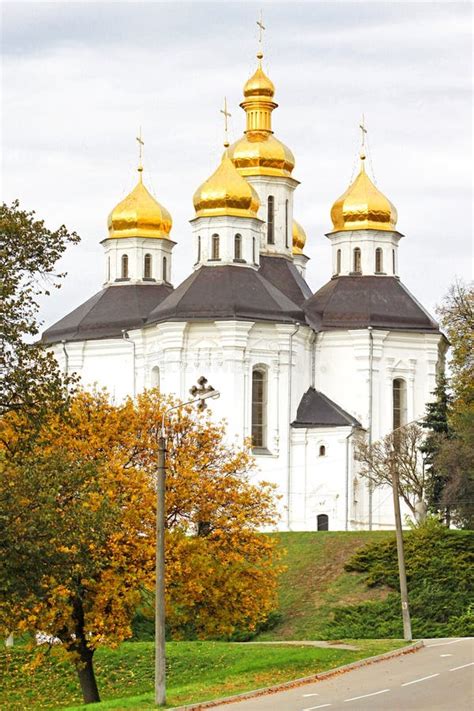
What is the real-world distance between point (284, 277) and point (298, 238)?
680 centimetres

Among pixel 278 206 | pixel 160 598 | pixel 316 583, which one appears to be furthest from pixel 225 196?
pixel 160 598

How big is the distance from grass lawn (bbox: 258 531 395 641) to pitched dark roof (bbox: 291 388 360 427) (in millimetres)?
8429

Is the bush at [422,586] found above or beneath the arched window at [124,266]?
beneath

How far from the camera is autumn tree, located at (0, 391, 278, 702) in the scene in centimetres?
2612

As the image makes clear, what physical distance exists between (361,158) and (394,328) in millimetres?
8027

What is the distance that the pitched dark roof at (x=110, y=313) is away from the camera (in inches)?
2621

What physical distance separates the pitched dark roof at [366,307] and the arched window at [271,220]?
12.0 ft

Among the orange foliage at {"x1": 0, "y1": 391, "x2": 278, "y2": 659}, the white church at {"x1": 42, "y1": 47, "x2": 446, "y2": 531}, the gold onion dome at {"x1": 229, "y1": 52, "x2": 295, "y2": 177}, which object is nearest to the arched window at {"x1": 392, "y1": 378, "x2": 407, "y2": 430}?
the white church at {"x1": 42, "y1": 47, "x2": 446, "y2": 531}

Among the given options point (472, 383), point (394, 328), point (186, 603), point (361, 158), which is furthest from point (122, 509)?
point (361, 158)

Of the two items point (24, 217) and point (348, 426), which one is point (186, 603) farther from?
point (348, 426)

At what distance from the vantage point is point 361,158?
6894cm

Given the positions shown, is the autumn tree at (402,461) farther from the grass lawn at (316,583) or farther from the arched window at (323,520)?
the grass lawn at (316,583)

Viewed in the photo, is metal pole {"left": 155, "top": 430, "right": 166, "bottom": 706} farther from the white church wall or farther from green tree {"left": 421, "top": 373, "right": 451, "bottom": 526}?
the white church wall

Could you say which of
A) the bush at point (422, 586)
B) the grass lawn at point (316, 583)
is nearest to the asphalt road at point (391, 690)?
the bush at point (422, 586)
